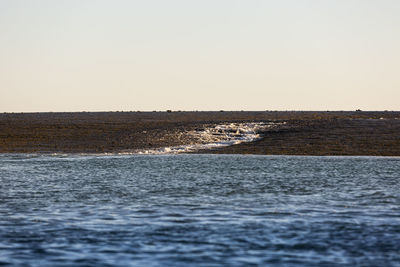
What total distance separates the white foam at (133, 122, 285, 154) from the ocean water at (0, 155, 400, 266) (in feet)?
62.3

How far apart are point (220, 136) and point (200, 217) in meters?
49.1

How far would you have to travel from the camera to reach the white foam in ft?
205

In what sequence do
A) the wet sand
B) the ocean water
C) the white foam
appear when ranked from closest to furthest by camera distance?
the ocean water, the wet sand, the white foam

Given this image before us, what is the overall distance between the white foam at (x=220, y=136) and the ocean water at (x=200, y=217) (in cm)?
1898

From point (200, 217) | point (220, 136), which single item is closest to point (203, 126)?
point (220, 136)

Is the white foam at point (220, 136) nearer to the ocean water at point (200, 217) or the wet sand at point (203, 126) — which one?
the wet sand at point (203, 126)

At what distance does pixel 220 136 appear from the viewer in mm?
71875

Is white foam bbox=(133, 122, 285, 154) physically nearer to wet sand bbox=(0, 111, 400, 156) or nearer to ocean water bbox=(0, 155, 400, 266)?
wet sand bbox=(0, 111, 400, 156)

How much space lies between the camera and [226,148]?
6244 centimetres

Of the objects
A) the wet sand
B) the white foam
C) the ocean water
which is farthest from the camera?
the white foam

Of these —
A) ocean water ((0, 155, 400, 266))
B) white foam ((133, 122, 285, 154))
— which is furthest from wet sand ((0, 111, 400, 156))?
ocean water ((0, 155, 400, 266))

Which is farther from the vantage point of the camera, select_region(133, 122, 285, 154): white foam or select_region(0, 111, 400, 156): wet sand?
select_region(133, 122, 285, 154): white foam

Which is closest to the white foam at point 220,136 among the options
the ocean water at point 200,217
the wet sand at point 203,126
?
the wet sand at point 203,126

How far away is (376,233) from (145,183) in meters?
17.6
